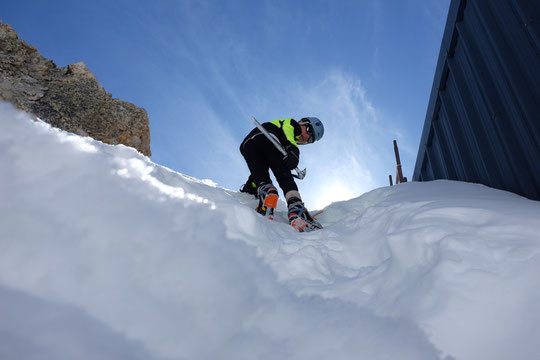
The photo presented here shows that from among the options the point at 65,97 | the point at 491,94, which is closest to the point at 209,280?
the point at 491,94

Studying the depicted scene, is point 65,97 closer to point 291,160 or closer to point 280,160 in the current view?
point 280,160

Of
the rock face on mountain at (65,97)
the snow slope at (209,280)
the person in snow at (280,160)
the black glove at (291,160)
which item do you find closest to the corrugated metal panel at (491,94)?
the snow slope at (209,280)

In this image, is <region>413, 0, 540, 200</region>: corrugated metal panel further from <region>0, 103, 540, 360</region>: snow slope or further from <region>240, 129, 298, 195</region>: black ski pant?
<region>240, 129, 298, 195</region>: black ski pant

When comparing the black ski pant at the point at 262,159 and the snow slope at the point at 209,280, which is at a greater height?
the black ski pant at the point at 262,159

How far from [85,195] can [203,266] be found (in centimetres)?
58

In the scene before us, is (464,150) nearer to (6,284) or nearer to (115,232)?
(115,232)

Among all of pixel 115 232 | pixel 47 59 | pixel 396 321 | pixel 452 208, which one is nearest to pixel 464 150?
pixel 452 208

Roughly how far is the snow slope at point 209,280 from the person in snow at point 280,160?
1.37 meters

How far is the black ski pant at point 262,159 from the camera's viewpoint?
3328 millimetres

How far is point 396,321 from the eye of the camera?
3.00 ft

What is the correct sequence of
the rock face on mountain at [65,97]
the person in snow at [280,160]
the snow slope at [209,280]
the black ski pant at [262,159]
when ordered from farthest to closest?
the rock face on mountain at [65,97]
the black ski pant at [262,159]
the person in snow at [280,160]
the snow slope at [209,280]

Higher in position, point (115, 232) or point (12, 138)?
point (12, 138)

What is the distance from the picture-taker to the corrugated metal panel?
6.73ft

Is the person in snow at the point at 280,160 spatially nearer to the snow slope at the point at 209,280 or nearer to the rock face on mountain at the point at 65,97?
the snow slope at the point at 209,280
